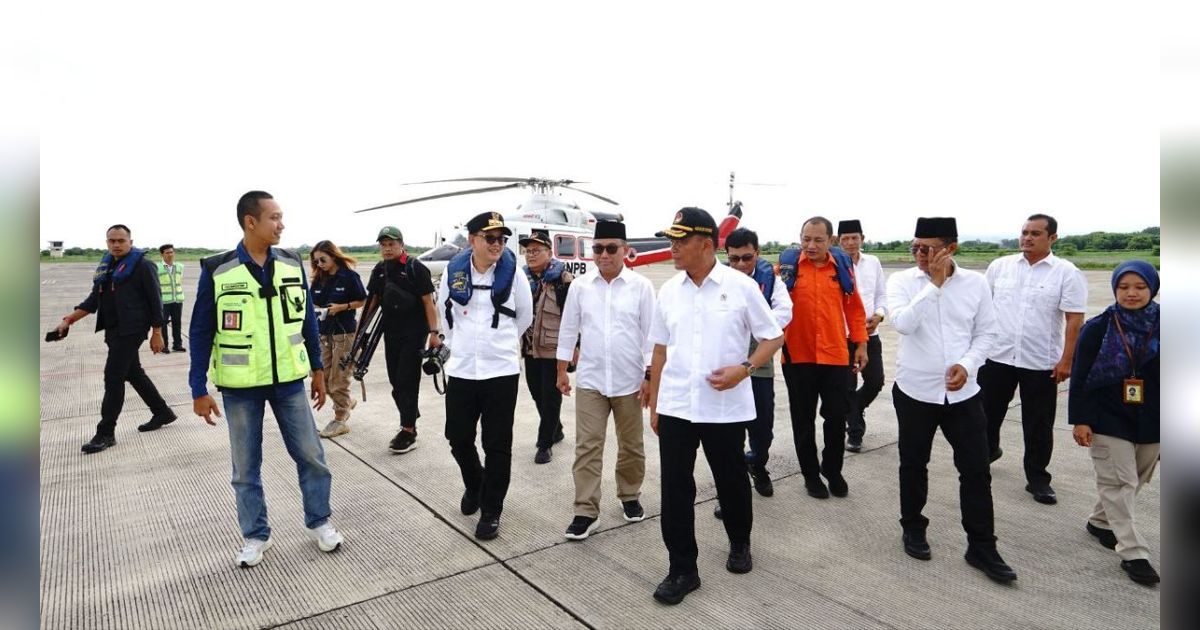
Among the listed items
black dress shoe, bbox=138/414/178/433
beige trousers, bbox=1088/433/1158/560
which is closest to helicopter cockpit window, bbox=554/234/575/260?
black dress shoe, bbox=138/414/178/433

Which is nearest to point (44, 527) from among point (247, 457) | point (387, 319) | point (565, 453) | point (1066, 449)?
point (247, 457)

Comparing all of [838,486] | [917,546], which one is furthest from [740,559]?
[838,486]

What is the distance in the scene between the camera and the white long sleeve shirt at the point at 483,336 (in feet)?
12.9

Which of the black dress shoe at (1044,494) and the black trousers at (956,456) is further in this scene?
the black dress shoe at (1044,494)

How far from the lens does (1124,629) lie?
285 cm

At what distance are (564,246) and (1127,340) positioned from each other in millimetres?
13572

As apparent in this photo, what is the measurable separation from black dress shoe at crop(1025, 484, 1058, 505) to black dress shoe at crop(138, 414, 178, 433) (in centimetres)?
727

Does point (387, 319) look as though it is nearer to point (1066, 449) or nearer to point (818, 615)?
point (818, 615)

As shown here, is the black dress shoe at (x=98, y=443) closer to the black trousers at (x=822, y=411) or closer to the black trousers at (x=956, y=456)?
the black trousers at (x=822, y=411)

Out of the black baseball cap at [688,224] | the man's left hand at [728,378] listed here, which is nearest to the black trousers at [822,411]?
the man's left hand at [728,378]

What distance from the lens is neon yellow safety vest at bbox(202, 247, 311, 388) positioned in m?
3.39

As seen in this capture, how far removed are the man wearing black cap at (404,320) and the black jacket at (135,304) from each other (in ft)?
6.62

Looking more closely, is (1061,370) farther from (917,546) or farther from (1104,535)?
(917,546)

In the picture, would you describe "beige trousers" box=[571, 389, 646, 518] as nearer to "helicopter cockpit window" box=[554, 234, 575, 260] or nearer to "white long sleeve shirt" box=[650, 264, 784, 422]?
"white long sleeve shirt" box=[650, 264, 784, 422]
